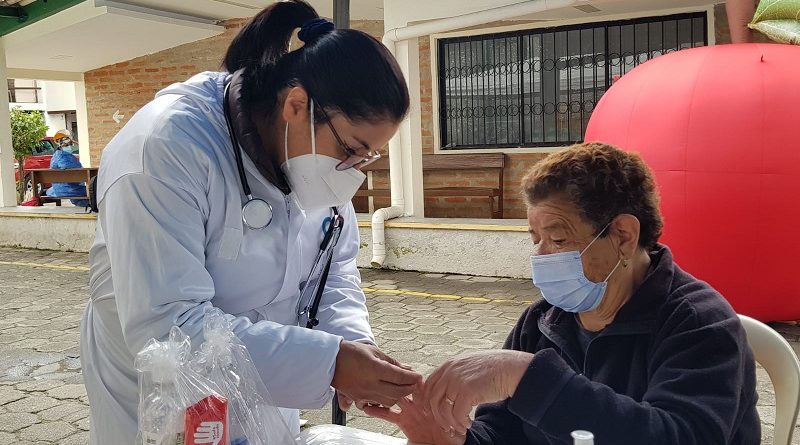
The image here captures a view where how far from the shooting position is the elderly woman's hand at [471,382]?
5.48 ft

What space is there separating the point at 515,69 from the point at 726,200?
5619 mm

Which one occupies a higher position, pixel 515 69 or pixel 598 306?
pixel 515 69

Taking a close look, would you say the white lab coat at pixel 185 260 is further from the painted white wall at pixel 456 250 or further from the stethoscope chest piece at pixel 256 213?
the painted white wall at pixel 456 250

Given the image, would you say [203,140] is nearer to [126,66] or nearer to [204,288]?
[204,288]

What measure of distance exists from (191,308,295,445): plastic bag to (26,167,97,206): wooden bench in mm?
10576

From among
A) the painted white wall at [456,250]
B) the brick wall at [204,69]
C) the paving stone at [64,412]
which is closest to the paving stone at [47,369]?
the paving stone at [64,412]

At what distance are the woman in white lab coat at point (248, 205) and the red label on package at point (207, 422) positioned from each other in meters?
0.21

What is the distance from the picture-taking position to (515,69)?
33.9 ft

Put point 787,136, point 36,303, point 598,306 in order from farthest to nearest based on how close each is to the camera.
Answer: point 36,303 < point 787,136 < point 598,306

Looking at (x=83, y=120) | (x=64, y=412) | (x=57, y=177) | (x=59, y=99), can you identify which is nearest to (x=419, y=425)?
(x=64, y=412)

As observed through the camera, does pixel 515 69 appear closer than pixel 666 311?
→ No

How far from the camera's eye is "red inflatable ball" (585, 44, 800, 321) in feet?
16.3

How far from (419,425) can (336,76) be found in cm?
93

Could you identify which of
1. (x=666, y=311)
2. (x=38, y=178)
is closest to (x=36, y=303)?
(x=38, y=178)
